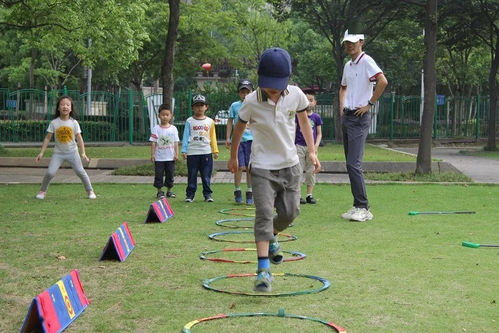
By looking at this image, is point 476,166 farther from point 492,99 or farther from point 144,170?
point 144,170

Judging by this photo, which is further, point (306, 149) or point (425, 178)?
point (425, 178)

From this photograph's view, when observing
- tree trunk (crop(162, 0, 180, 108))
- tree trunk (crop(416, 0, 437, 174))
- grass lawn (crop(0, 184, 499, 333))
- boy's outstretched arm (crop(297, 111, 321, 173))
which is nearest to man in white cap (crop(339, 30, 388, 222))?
grass lawn (crop(0, 184, 499, 333))

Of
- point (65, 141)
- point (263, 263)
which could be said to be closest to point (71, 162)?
point (65, 141)

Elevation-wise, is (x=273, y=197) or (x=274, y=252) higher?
(x=273, y=197)

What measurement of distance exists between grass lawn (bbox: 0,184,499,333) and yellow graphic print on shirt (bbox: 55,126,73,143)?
154cm

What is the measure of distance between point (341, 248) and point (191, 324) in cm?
352

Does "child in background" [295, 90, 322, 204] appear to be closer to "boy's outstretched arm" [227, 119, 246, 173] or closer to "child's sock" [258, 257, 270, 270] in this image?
"boy's outstretched arm" [227, 119, 246, 173]

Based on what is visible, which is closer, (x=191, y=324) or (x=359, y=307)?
(x=191, y=324)

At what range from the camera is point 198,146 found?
43.8 ft

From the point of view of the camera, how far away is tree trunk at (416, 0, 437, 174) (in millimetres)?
17656

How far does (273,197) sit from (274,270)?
0.75 metres

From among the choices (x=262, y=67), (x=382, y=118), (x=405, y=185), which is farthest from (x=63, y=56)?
(x=262, y=67)

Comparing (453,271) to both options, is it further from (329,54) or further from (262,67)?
(329,54)

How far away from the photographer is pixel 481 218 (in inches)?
434
